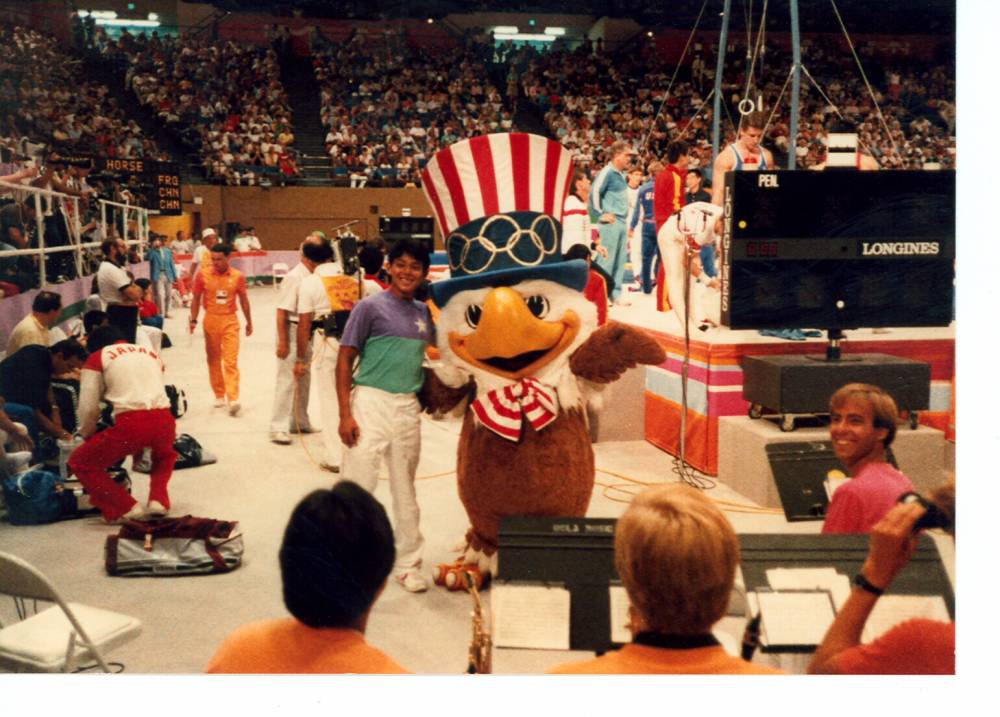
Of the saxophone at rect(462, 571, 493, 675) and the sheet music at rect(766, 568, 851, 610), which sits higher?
the sheet music at rect(766, 568, 851, 610)

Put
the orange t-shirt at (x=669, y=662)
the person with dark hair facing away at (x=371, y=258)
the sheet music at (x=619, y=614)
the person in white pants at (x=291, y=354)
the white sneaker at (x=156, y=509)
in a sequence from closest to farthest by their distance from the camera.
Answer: the orange t-shirt at (x=669, y=662) → the sheet music at (x=619, y=614) → the white sneaker at (x=156, y=509) → the person with dark hair facing away at (x=371, y=258) → the person in white pants at (x=291, y=354)

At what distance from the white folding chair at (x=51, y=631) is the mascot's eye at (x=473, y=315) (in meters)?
1.24

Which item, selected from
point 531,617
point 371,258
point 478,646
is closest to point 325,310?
point 371,258

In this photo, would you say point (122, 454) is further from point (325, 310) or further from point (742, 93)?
point (742, 93)

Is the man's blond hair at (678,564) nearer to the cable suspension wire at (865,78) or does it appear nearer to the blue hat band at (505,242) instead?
the blue hat band at (505,242)

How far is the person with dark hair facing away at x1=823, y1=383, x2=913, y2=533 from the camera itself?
7.06ft

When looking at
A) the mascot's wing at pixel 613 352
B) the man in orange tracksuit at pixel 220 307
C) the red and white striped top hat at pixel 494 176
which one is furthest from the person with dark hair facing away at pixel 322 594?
the man in orange tracksuit at pixel 220 307

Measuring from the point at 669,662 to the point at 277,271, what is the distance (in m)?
3.54

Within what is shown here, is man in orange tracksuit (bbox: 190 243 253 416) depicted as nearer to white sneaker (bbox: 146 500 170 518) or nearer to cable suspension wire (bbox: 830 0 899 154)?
white sneaker (bbox: 146 500 170 518)

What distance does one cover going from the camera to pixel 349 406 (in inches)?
119

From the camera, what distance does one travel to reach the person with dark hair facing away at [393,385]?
9.80ft

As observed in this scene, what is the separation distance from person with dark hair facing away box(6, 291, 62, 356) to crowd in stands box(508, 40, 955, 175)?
2.05 m

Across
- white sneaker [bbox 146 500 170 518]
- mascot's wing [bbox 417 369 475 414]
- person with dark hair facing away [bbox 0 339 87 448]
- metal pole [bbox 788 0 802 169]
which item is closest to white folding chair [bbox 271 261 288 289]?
person with dark hair facing away [bbox 0 339 87 448]
